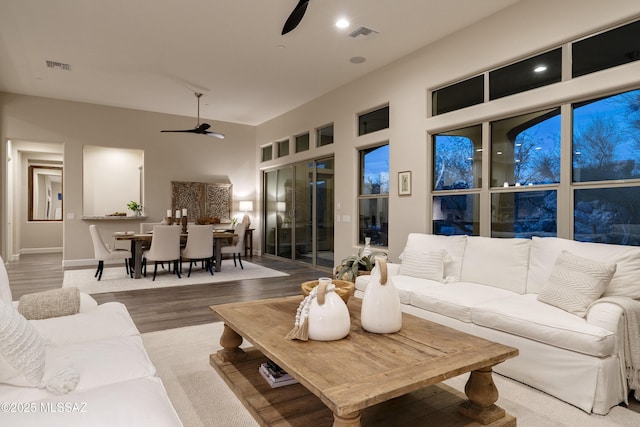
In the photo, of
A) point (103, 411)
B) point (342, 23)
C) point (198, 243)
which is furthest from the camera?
point (198, 243)

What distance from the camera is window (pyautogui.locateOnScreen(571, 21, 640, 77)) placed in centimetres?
324

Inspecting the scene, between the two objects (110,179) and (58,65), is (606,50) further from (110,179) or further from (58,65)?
(110,179)

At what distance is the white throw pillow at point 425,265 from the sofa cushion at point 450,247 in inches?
3.6

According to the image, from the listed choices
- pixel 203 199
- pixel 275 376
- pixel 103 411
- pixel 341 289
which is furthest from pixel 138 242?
pixel 103 411

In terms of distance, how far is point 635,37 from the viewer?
10.6 ft

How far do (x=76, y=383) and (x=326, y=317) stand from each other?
1083mm

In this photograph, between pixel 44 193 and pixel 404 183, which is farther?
pixel 44 193

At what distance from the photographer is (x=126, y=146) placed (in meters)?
8.18

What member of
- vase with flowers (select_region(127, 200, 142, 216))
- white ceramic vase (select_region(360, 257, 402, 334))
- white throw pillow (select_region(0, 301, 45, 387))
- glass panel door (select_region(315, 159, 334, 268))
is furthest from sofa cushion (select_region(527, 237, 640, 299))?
vase with flowers (select_region(127, 200, 142, 216))

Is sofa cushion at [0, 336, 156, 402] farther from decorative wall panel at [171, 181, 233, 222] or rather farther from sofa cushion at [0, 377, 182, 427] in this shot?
decorative wall panel at [171, 181, 233, 222]

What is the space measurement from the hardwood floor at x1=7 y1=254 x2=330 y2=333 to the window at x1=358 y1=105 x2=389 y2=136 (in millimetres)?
2638

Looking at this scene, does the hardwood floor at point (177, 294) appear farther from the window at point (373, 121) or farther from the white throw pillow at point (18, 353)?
the window at point (373, 121)

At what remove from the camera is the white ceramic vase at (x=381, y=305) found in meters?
2.04

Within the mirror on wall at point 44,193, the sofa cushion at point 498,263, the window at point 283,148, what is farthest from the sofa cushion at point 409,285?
the mirror on wall at point 44,193
